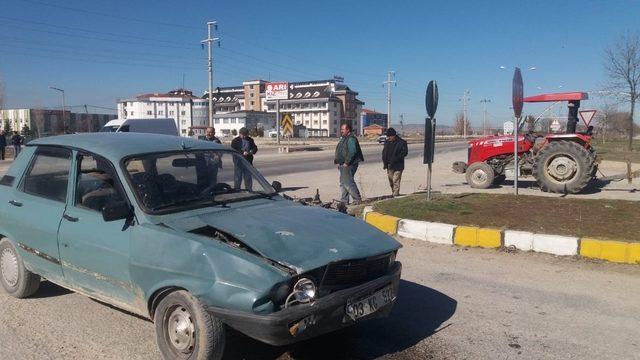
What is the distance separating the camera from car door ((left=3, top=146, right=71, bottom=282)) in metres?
4.51

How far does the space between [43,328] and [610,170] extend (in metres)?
20.4

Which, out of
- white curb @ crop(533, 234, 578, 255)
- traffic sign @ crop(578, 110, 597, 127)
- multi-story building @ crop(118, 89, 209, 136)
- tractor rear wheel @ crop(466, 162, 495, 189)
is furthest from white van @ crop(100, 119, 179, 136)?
multi-story building @ crop(118, 89, 209, 136)

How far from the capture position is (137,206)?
3891mm

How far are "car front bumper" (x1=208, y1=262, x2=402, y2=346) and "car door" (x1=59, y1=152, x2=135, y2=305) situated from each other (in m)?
1.00

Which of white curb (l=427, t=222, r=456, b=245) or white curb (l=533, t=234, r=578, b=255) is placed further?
white curb (l=427, t=222, r=456, b=245)

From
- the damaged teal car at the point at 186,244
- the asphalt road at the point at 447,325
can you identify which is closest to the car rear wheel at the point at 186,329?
the damaged teal car at the point at 186,244

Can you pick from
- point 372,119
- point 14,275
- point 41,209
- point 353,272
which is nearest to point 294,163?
point 14,275

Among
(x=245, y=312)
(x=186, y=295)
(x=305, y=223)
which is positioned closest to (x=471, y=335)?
(x=305, y=223)

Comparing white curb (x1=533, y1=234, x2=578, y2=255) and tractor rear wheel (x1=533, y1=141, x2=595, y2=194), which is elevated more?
tractor rear wheel (x1=533, y1=141, x2=595, y2=194)

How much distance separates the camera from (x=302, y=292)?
3.32 m

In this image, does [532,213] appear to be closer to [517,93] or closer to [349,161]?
[517,93]

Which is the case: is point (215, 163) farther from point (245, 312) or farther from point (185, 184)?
point (245, 312)

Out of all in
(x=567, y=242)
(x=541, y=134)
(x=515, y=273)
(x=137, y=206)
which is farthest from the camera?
(x=541, y=134)

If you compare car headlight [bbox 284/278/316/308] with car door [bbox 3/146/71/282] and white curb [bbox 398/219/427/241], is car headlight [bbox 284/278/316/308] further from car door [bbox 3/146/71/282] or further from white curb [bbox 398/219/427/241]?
white curb [bbox 398/219/427/241]
